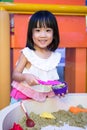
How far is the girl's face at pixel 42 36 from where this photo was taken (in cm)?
98

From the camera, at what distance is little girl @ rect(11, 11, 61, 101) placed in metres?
0.96

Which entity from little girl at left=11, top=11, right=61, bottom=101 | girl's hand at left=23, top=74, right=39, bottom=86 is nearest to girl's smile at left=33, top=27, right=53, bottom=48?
little girl at left=11, top=11, right=61, bottom=101

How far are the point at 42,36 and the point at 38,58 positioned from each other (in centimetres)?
10

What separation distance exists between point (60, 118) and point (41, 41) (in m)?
0.38

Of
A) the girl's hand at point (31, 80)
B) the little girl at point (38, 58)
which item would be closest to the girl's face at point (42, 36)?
the little girl at point (38, 58)

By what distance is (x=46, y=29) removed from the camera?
0.99 m

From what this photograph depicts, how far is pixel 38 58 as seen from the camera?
1021mm

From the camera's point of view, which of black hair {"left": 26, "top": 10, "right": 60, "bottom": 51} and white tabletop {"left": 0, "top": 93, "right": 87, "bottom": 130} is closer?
white tabletop {"left": 0, "top": 93, "right": 87, "bottom": 130}

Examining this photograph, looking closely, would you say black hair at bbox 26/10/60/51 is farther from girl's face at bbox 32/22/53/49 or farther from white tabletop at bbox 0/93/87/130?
white tabletop at bbox 0/93/87/130

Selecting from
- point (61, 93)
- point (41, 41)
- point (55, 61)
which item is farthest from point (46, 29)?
point (61, 93)

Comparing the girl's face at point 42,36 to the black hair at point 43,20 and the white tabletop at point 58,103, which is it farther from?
the white tabletop at point 58,103

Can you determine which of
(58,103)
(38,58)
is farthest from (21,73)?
(58,103)

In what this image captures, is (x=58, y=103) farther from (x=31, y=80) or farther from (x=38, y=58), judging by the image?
(x=38, y=58)

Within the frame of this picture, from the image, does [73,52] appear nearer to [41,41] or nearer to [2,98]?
[41,41]
